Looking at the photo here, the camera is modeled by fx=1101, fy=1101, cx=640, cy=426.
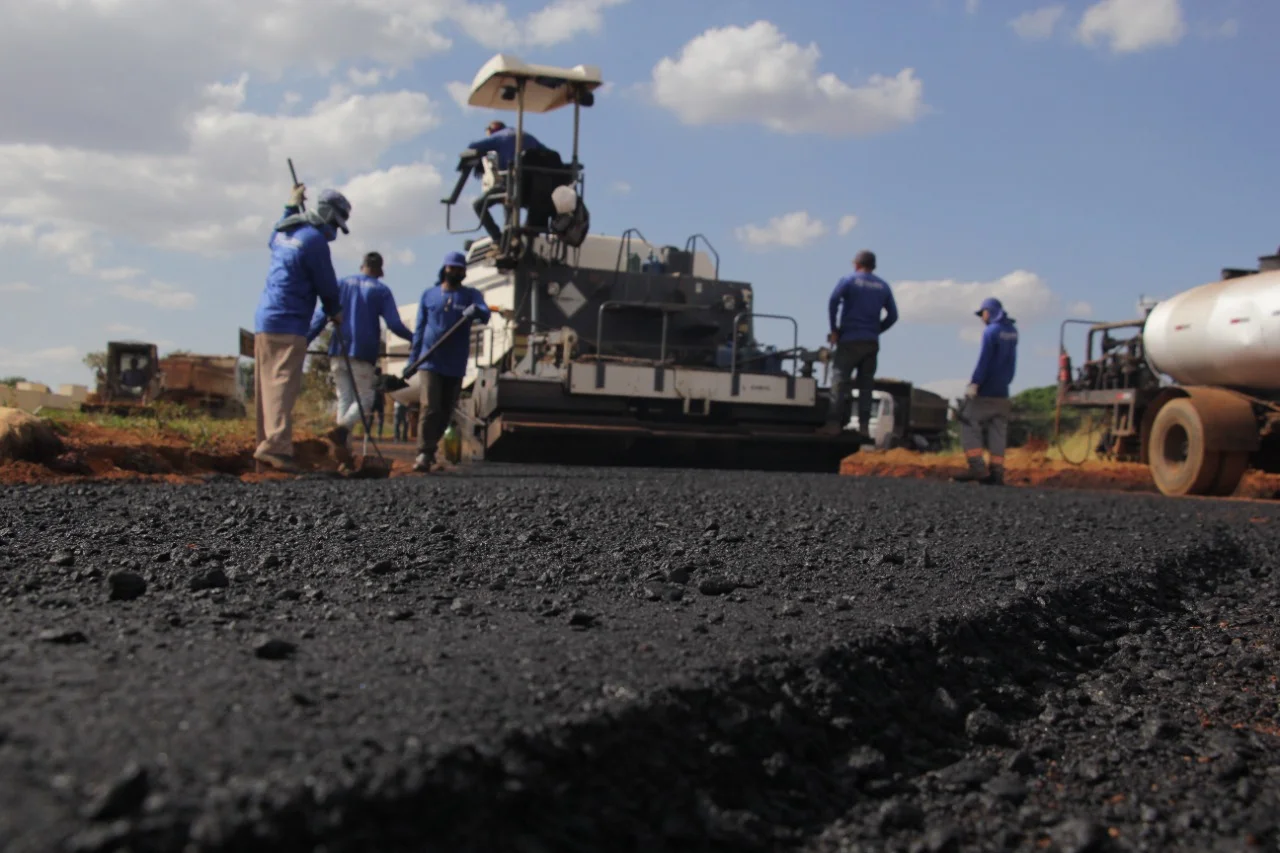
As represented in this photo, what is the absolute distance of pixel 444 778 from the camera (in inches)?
59.7

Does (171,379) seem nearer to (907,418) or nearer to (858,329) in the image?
(907,418)

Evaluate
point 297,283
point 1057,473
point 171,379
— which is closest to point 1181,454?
point 1057,473

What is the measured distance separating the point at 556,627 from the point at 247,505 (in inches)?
103

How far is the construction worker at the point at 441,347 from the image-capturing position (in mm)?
8125

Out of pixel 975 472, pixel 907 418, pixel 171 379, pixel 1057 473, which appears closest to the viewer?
pixel 975 472

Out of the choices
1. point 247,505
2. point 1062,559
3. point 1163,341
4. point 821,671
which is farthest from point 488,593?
point 1163,341

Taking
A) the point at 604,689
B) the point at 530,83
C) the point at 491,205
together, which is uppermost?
the point at 530,83

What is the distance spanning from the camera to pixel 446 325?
830 cm

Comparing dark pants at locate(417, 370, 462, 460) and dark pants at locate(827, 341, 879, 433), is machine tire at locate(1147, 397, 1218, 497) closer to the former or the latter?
dark pants at locate(827, 341, 879, 433)

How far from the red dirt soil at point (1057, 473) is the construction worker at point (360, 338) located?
454 centimetres

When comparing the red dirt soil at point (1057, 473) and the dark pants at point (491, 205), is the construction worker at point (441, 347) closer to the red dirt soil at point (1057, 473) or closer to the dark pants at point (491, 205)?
the dark pants at point (491, 205)

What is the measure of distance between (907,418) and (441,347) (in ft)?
43.5

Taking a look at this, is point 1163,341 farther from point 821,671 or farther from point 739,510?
point 821,671

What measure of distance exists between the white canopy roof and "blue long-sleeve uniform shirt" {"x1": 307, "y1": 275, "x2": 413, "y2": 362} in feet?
9.69
